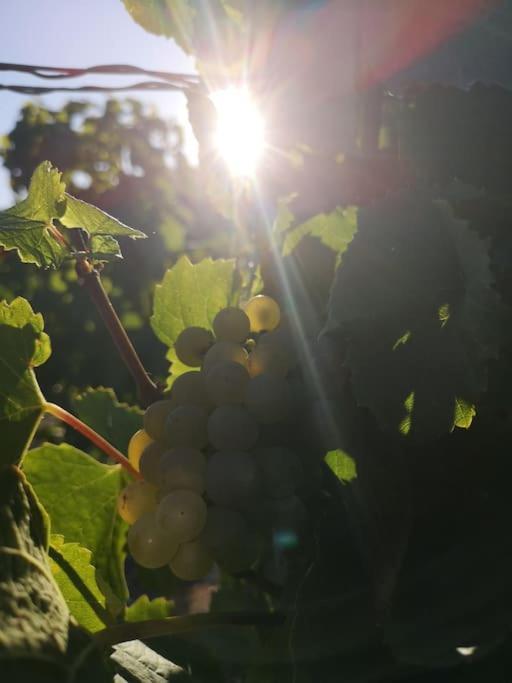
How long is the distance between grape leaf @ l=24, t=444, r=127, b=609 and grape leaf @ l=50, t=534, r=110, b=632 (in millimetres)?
113

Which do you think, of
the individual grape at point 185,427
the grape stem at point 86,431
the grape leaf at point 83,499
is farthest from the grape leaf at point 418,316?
the grape leaf at point 83,499

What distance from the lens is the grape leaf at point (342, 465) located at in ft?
2.06

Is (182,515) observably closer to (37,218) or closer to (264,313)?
(264,313)

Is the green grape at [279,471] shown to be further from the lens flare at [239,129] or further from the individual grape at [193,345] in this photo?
the lens flare at [239,129]

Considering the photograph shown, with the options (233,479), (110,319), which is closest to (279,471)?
(233,479)

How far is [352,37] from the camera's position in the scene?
822 mm

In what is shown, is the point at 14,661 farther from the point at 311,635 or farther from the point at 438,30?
the point at 438,30

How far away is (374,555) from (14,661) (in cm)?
32

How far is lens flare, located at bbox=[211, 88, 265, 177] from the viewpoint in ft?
2.82

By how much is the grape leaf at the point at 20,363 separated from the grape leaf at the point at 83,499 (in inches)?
5.4

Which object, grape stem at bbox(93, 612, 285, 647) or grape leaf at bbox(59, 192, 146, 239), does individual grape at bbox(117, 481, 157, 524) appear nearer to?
grape stem at bbox(93, 612, 285, 647)

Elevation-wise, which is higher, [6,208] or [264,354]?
[6,208]

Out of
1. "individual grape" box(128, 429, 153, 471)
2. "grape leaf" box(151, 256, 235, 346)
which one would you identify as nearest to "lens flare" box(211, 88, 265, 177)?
"grape leaf" box(151, 256, 235, 346)

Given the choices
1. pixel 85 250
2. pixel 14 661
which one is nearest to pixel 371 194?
pixel 85 250
